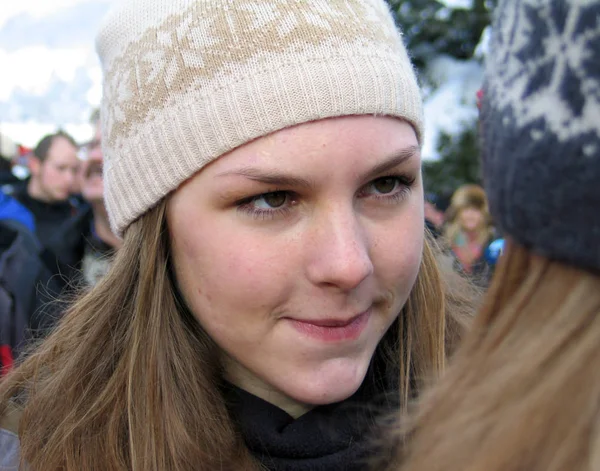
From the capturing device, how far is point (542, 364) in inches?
28.7

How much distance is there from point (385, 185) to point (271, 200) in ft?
0.91

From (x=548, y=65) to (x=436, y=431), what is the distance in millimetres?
433

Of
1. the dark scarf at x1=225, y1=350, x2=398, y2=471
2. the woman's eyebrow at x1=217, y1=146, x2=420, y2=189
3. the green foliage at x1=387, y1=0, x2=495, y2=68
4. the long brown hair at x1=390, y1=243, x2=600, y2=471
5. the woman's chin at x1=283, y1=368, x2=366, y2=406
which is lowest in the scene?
the green foliage at x1=387, y1=0, x2=495, y2=68

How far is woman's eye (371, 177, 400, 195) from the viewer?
156 cm

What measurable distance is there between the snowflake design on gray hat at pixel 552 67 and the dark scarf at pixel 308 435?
1039 mm

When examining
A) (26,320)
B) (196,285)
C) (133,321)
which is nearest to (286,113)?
(196,285)

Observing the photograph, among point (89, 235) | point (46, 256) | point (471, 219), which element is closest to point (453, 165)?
point (471, 219)

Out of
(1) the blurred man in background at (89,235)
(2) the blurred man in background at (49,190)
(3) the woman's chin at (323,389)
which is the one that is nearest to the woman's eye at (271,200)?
(3) the woman's chin at (323,389)

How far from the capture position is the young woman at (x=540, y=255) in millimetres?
675

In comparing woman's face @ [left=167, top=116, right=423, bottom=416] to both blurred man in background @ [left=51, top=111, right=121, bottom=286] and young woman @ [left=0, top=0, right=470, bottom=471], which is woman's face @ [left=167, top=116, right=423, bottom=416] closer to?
young woman @ [left=0, top=0, right=470, bottom=471]

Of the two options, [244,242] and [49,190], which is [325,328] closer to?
[244,242]

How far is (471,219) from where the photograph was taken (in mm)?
5594

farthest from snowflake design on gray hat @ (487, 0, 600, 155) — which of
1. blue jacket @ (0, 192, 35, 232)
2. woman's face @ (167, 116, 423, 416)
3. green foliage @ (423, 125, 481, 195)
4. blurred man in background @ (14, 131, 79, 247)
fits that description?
green foliage @ (423, 125, 481, 195)

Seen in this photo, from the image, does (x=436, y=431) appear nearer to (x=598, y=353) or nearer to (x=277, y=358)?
(x=598, y=353)
